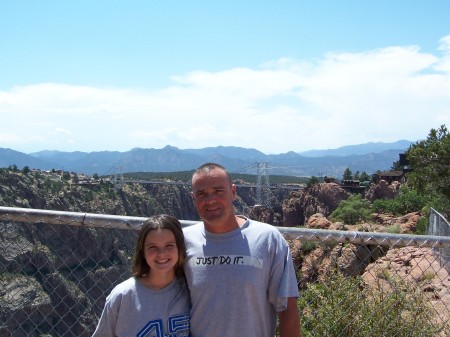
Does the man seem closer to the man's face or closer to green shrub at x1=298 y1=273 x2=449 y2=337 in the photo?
the man's face

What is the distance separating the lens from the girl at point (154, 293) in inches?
113

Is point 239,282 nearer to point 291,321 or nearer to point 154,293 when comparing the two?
point 291,321

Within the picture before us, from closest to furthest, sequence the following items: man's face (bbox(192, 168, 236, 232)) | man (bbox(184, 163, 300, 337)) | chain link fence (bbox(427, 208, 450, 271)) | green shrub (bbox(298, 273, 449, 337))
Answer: man (bbox(184, 163, 300, 337)) → man's face (bbox(192, 168, 236, 232)) → green shrub (bbox(298, 273, 449, 337)) → chain link fence (bbox(427, 208, 450, 271))

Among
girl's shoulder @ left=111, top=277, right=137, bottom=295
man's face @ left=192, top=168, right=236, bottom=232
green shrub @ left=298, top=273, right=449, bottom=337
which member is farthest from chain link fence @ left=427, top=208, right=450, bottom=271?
girl's shoulder @ left=111, top=277, right=137, bottom=295

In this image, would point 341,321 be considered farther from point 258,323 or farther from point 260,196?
point 260,196

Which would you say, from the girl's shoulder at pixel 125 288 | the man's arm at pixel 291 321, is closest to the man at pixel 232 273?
the man's arm at pixel 291 321

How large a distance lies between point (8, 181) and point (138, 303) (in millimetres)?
62762

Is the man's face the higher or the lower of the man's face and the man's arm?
the higher

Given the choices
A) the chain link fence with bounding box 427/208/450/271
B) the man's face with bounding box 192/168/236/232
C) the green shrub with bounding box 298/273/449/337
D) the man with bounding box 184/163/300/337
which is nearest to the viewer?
the man with bounding box 184/163/300/337

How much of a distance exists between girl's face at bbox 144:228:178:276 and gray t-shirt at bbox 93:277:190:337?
0.11m

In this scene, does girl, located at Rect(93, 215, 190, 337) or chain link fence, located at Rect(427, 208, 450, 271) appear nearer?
girl, located at Rect(93, 215, 190, 337)

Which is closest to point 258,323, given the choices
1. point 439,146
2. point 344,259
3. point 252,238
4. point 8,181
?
point 252,238

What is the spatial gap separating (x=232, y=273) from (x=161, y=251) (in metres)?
0.39

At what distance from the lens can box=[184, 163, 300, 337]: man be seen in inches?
112
